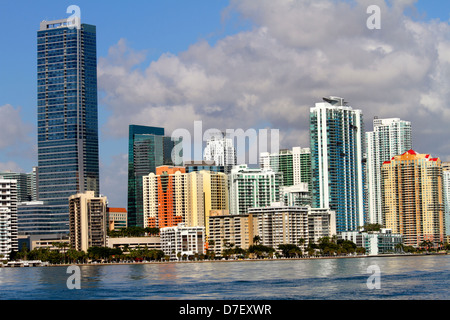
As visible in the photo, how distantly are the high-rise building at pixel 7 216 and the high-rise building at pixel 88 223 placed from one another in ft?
32.7

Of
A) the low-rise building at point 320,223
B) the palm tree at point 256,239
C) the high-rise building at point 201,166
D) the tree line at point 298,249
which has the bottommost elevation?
the tree line at point 298,249

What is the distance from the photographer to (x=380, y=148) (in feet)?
516

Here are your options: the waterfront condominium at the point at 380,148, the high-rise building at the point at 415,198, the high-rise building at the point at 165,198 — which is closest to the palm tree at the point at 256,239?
the high-rise building at the point at 165,198

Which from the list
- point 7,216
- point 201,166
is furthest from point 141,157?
point 7,216

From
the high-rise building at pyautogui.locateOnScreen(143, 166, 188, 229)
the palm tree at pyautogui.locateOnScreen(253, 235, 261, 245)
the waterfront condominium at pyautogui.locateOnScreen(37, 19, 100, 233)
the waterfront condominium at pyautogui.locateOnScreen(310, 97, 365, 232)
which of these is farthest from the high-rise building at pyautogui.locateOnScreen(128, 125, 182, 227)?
the palm tree at pyautogui.locateOnScreen(253, 235, 261, 245)

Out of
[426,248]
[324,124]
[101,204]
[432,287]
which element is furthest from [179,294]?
[426,248]

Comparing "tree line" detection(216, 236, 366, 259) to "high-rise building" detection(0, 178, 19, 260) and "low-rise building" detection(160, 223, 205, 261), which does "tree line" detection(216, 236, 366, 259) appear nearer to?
"low-rise building" detection(160, 223, 205, 261)

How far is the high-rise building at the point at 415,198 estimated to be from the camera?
440 ft

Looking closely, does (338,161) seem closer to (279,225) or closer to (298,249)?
(279,225)

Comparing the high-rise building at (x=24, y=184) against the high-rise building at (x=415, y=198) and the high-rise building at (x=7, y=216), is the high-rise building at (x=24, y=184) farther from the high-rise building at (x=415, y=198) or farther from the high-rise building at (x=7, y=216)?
the high-rise building at (x=415, y=198)

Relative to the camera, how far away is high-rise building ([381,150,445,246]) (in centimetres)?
13425

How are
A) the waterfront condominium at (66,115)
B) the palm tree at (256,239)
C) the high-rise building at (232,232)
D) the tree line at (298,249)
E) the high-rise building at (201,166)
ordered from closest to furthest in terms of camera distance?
the tree line at (298,249) < the palm tree at (256,239) < the high-rise building at (232,232) < the waterfront condominium at (66,115) < the high-rise building at (201,166)

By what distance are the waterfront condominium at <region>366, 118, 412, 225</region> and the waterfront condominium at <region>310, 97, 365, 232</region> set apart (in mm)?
19659

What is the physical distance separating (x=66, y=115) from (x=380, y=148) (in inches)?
2553
